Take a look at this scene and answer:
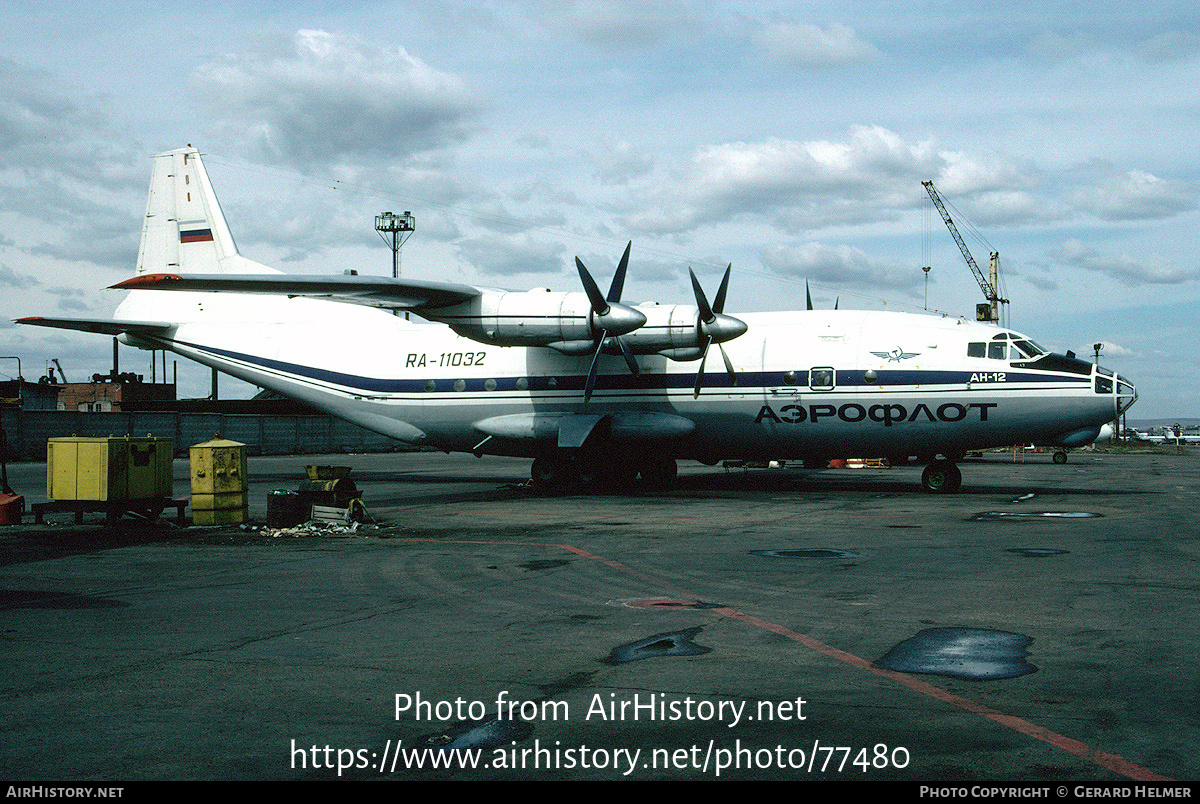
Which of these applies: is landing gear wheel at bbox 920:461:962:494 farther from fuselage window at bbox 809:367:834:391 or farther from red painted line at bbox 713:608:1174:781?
red painted line at bbox 713:608:1174:781

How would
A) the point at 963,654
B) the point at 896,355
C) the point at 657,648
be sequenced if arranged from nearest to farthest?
the point at 963,654
the point at 657,648
the point at 896,355

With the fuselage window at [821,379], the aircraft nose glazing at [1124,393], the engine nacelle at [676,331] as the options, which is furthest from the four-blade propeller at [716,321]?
the aircraft nose glazing at [1124,393]

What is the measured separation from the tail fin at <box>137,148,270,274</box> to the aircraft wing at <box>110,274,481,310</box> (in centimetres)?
792

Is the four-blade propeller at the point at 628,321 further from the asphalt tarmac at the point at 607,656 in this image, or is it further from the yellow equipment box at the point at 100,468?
the yellow equipment box at the point at 100,468

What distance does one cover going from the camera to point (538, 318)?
24047 mm

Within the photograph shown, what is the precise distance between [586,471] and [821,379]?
7.22 m

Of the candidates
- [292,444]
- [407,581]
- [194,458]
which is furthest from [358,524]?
[292,444]

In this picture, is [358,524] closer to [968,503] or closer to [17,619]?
[17,619]

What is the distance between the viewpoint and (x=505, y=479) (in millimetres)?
33875

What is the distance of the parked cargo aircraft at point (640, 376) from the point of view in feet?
76.1

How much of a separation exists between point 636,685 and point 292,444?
57.0 meters

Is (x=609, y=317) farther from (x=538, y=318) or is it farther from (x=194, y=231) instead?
(x=194, y=231)

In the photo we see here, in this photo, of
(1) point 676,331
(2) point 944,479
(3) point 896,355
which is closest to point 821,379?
(3) point 896,355

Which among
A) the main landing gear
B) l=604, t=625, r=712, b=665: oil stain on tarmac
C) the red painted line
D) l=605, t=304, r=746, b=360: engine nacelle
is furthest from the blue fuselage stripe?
l=604, t=625, r=712, b=665: oil stain on tarmac
